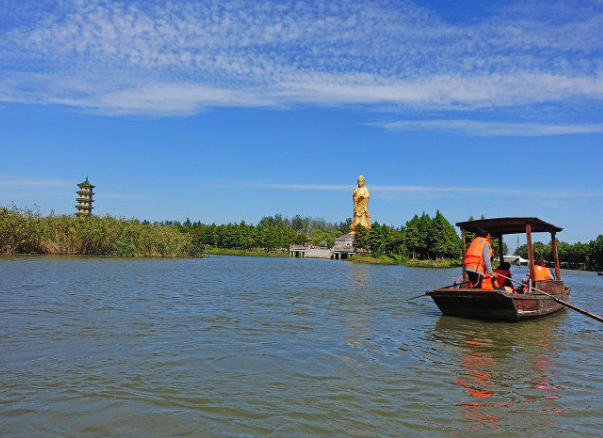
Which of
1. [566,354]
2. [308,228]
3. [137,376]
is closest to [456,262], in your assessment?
[566,354]

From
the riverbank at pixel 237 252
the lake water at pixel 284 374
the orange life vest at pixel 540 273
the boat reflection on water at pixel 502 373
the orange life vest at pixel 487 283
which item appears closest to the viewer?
the lake water at pixel 284 374

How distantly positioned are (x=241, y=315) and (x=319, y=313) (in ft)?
7.59

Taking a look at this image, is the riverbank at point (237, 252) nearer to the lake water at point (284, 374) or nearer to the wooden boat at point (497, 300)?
the lake water at point (284, 374)

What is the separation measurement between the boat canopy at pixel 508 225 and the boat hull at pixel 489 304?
208cm

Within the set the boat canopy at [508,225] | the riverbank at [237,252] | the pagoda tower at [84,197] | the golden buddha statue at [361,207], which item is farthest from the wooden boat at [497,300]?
the pagoda tower at [84,197]

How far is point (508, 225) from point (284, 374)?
9.88m

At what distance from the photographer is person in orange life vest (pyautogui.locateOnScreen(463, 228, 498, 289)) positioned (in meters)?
11.4

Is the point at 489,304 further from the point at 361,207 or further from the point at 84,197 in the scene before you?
the point at 84,197

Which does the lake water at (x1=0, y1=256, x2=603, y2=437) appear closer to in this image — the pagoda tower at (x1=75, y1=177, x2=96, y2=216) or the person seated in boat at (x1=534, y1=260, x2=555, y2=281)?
the person seated in boat at (x1=534, y1=260, x2=555, y2=281)

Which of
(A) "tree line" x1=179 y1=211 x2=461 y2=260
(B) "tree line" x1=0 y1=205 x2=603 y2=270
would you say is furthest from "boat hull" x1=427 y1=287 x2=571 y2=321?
(A) "tree line" x1=179 y1=211 x2=461 y2=260

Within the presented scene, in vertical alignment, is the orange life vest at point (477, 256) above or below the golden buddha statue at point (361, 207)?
below

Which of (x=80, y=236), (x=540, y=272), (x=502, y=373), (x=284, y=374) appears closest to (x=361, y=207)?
(x=80, y=236)

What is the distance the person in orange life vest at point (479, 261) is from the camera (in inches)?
449

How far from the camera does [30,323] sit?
9.27 metres
